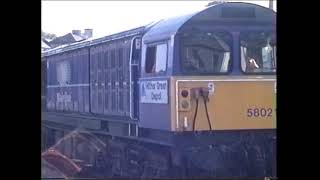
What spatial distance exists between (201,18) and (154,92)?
147 centimetres

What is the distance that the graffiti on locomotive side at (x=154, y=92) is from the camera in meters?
10.3

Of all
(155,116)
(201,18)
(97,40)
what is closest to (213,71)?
(201,18)

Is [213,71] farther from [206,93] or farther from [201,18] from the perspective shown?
[201,18]

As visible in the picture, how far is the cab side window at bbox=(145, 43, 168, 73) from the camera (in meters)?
10.5

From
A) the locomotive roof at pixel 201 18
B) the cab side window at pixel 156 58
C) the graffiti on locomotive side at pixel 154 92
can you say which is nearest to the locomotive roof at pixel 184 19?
the locomotive roof at pixel 201 18

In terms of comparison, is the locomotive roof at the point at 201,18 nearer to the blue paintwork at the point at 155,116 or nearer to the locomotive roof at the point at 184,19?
the locomotive roof at the point at 184,19

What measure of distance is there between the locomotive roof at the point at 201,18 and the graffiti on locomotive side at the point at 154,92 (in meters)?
0.76

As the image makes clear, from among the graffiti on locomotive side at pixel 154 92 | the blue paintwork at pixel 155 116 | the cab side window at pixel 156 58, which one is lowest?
the blue paintwork at pixel 155 116

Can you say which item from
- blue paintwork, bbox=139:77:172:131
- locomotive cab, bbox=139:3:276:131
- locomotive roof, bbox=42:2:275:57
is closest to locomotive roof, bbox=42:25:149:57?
locomotive roof, bbox=42:2:275:57

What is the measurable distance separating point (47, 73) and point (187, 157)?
10025 mm
